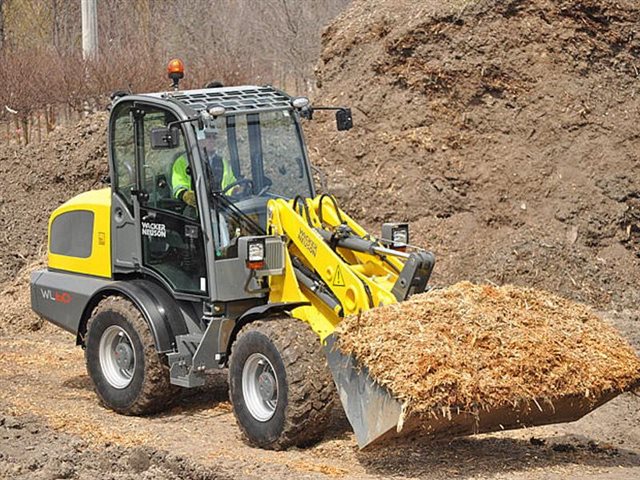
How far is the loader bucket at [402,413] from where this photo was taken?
6.91 metres

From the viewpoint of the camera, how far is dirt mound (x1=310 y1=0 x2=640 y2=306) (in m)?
14.3

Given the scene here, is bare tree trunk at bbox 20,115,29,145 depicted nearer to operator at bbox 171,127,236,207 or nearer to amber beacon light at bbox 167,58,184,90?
amber beacon light at bbox 167,58,184,90

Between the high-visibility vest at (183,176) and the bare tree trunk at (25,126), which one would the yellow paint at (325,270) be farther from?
the bare tree trunk at (25,126)

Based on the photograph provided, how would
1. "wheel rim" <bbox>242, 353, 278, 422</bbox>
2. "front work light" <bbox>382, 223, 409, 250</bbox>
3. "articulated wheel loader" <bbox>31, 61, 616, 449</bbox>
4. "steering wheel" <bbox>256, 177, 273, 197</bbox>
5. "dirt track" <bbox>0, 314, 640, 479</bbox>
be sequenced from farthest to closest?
1. "steering wheel" <bbox>256, 177, 273, 197</bbox>
2. "front work light" <bbox>382, 223, 409, 250</bbox>
3. "wheel rim" <bbox>242, 353, 278, 422</bbox>
4. "articulated wheel loader" <bbox>31, 61, 616, 449</bbox>
5. "dirt track" <bbox>0, 314, 640, 479</bbox>

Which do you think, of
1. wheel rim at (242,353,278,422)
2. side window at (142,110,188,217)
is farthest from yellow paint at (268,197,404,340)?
side window at (142,110,188,217)

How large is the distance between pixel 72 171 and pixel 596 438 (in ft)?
36.2

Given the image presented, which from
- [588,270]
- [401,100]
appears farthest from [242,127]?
[401,100]

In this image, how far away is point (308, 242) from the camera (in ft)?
26.9

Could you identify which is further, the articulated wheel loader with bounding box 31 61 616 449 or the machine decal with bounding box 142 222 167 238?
the machine decal with bounding box 142 222 167 238

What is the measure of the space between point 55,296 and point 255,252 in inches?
101

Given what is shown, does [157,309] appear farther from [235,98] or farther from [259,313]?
[235,98]

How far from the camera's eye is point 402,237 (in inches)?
343

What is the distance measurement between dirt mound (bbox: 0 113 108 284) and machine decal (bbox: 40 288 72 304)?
19.4ft

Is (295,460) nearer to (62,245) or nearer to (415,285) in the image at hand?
(415,285)
